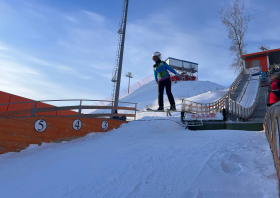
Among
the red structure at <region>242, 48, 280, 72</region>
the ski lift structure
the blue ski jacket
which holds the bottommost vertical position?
the blue ski jacket

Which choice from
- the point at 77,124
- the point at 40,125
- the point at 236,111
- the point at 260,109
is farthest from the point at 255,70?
the point at 40,125

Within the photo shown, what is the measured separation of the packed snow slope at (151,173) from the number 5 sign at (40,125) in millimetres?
1301

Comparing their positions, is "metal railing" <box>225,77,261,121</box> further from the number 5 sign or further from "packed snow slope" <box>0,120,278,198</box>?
the number 5 sign

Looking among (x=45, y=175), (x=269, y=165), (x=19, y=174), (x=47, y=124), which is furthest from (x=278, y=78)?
(x=47, y=124)

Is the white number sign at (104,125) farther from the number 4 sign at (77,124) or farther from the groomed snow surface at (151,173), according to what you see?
the groomed snow surface at (151,173)

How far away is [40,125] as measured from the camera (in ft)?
21.1

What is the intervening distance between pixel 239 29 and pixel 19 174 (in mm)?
36779

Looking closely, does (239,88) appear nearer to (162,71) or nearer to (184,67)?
(162,71)

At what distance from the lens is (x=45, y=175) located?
382cm

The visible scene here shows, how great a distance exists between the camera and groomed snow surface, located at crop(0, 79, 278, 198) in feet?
8.58

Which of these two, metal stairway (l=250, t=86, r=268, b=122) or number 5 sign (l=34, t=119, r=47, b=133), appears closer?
number 5 sign (l=34, t=119, r=47, b=133)

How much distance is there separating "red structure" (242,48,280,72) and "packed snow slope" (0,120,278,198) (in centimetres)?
2659

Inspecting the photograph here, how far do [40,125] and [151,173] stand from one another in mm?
4857

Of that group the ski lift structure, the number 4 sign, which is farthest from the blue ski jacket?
the ski lift structure
